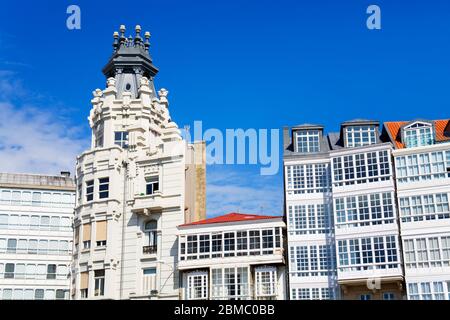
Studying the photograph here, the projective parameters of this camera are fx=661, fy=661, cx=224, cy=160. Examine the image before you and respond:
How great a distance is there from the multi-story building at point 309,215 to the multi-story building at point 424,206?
16.3 ft

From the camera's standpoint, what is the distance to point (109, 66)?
193ft

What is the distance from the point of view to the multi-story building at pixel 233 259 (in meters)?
45.5

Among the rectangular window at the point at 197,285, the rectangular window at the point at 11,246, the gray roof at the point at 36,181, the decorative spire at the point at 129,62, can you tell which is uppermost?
the decorative spire at the point at 129,62

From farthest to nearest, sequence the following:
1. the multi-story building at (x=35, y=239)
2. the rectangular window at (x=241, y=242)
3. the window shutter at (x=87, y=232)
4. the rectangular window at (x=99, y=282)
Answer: the multi-story building at (x=35, y=239) < the window shutter at (x=87, y=232) < the rectangular window at (x=99, y=282) < the rectangular window at (x=241, y=242)

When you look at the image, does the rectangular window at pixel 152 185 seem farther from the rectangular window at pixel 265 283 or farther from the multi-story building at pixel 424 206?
the multi-story building at pixel 424 206

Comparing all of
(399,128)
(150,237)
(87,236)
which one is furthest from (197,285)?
(399,128)

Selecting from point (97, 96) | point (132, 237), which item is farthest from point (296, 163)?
point (97, 96)

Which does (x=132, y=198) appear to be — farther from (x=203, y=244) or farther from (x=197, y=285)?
(x=197, y=285)

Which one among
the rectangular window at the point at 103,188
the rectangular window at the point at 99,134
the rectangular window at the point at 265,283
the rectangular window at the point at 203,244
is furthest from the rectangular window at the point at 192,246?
the rectangular window at the point at 99,134

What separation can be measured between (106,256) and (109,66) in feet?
60.0

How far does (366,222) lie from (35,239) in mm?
27073

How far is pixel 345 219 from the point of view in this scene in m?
44.7

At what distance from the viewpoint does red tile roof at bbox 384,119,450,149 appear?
46.3 m
